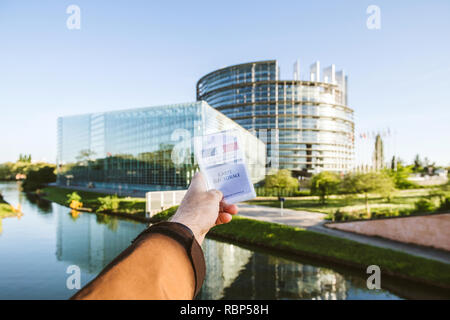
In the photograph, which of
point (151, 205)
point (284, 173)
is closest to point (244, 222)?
point (151, 205)

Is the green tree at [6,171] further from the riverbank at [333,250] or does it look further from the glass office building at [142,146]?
the riverbank at [333,250]

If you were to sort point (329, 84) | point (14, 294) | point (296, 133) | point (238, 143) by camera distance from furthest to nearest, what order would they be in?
point (329, 84) → point (296, 133) → point (14, 294) → point (238, 143)

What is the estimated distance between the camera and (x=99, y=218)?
88.5 feet

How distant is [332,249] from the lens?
14914 millimetres

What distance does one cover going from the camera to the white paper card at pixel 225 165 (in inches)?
81.7

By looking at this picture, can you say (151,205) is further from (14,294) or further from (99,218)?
(14,294)

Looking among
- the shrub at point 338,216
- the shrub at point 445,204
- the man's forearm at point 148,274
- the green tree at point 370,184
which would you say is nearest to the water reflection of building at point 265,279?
the shrub at point 338,216

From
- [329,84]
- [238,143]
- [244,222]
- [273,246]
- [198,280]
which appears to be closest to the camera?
[198,280]

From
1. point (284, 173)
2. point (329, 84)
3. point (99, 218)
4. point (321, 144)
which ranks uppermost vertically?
point (329, 84)

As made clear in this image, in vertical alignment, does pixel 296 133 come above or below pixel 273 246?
above

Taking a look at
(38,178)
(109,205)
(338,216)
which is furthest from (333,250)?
(38,178)

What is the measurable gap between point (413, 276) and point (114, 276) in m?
15.2

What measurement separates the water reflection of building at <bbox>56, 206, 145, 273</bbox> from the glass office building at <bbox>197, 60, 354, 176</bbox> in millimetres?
51275

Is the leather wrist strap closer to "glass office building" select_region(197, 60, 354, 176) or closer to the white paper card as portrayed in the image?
the white paper card
